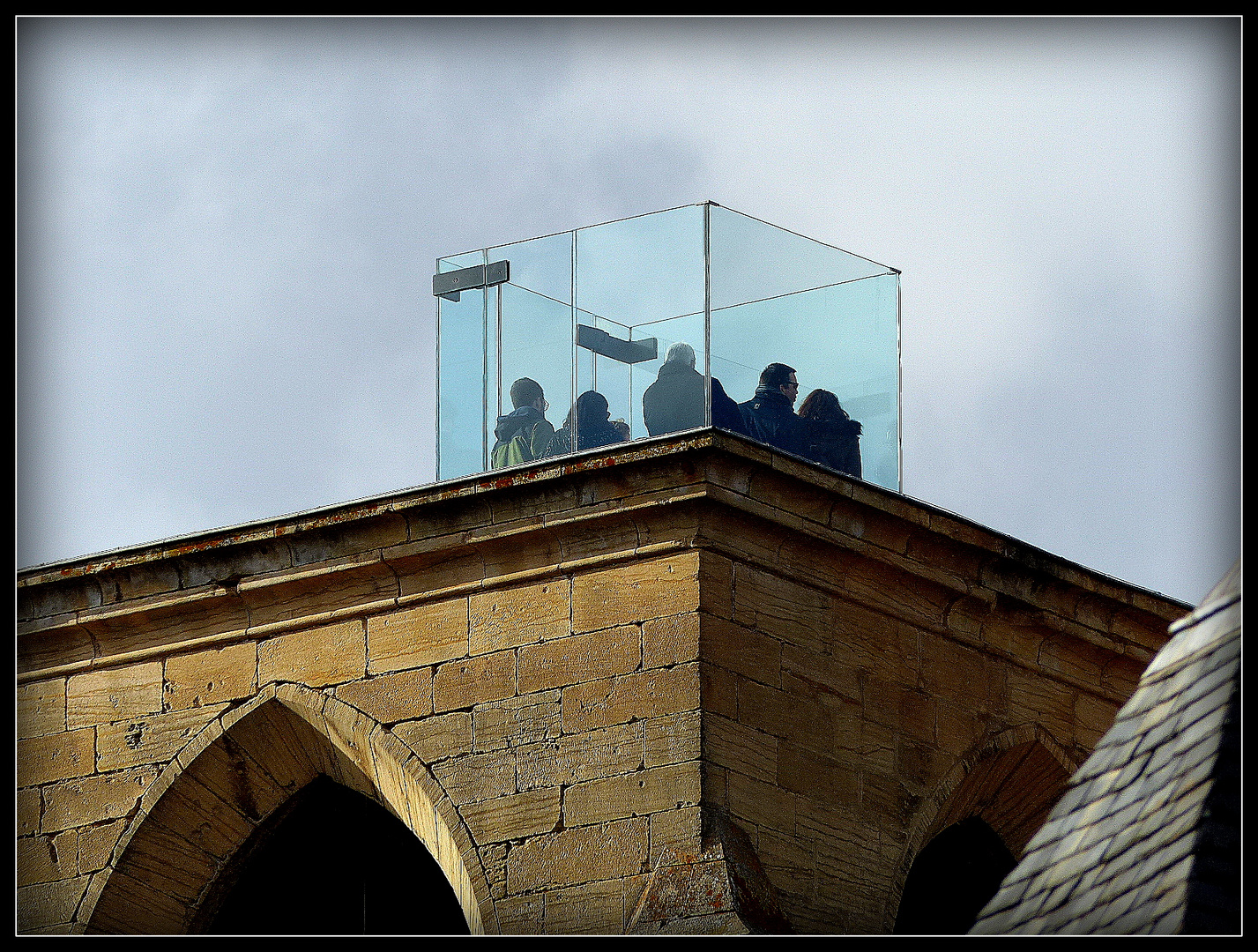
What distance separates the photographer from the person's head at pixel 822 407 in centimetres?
1363

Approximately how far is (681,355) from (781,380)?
1.59ft

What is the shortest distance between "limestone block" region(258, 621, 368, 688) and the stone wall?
14 millimetres

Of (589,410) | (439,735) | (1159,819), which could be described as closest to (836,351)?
(589,410)

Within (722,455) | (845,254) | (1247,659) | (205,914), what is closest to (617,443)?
(722,455)

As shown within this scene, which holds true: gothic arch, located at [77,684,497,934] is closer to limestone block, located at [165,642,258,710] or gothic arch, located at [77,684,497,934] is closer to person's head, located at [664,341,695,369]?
limestone block, located at [165,642,258,710]

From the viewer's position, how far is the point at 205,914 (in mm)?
13984

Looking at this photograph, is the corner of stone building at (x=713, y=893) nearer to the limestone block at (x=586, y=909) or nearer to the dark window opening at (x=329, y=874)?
the limestone block at (x=586, y=909)

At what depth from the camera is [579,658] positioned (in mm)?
13078

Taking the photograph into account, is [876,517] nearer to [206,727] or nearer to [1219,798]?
[206,727]

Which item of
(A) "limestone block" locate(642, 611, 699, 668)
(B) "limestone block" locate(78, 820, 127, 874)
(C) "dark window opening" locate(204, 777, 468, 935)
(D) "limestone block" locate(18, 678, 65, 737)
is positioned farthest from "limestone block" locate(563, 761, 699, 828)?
(D) "limestone block" locate(18, 678, 65, 737)

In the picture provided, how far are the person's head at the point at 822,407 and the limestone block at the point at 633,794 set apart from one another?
1.92 meters

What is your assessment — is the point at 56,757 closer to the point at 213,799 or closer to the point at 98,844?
the point at 98,844

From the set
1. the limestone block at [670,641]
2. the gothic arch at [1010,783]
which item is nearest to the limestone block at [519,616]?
the limestone block at [670,641]

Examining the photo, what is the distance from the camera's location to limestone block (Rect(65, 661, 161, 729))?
1409 centimetres
